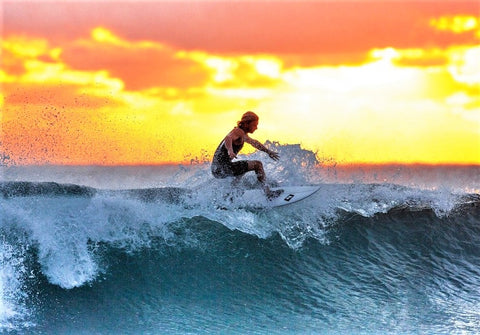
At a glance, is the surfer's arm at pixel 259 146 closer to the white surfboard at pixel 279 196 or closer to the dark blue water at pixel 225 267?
the white surfboard at pixel 279 196

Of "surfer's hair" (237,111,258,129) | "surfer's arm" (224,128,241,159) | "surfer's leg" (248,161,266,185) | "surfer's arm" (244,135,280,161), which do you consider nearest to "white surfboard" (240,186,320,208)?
"surfer's leg" (248,161,266,185)

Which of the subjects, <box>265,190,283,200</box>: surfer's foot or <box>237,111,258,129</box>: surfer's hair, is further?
<box>265,190,283,200</box>: surfer's foot

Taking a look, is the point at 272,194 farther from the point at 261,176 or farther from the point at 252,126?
the point at 252,126

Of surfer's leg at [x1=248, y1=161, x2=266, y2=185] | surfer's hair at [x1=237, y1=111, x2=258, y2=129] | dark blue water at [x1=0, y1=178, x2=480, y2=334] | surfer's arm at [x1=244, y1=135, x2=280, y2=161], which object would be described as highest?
surfer's hair at [x1=237, y1=111, x2=258, y2=129]

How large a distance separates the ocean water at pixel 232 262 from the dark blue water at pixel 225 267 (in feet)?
0.06

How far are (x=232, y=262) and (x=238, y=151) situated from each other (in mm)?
1593

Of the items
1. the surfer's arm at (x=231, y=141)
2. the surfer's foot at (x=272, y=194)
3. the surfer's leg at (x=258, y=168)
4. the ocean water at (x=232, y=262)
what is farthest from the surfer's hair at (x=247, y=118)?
the surfer's foot at (x=272, y=194)

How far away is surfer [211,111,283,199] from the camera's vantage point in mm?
6992

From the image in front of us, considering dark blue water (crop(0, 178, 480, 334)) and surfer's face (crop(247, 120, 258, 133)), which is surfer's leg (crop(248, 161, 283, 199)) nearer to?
dark blue water (crop(0, 178, 480, 334))

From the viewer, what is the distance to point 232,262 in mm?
6938

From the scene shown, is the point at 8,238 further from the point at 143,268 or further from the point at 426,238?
the point at 426,238

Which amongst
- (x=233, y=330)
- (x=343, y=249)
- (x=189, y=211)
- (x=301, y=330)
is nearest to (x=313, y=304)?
(x=301, y=330)

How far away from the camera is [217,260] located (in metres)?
6.93

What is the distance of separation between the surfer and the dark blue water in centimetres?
57
